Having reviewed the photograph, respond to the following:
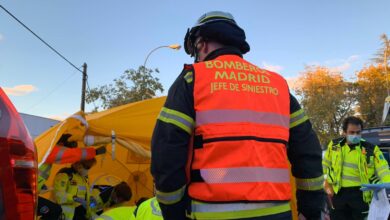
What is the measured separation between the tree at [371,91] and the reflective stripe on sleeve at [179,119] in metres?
39.0

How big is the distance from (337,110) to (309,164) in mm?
38163

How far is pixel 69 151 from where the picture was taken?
5648mm

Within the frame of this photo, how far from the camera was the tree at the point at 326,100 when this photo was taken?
37188mm

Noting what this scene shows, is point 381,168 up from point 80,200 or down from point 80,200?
up

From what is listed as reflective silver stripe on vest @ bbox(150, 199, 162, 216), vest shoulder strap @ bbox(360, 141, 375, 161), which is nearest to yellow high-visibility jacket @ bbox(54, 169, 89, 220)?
reflective silver stripe on vest @ bbox(150, 199, 162, 216)

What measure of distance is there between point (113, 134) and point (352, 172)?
3.60 metres

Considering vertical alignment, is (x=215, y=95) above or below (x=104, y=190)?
above

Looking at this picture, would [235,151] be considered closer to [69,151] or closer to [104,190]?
[69,151]

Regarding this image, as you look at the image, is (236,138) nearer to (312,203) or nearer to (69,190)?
(312,203)

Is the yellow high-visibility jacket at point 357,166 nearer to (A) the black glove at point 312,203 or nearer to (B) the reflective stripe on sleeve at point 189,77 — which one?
(A) the black glove at point 312,203

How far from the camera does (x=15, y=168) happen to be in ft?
4.69

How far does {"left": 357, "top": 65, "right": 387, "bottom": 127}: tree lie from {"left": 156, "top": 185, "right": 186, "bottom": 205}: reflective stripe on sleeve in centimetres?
3899

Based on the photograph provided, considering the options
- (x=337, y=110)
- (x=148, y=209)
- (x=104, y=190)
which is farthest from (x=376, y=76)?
(x=148, y=209)

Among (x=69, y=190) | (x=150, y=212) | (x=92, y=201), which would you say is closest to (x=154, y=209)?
(x=150, y=212)
